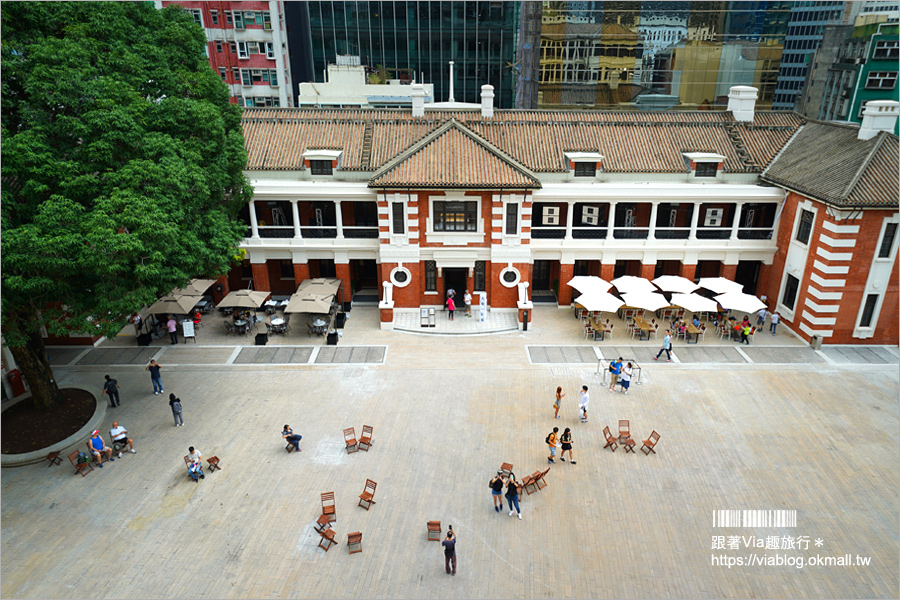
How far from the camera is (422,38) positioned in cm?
6475

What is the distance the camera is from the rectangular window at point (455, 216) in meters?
31.9

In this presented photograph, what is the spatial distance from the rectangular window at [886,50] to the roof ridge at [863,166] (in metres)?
45.1

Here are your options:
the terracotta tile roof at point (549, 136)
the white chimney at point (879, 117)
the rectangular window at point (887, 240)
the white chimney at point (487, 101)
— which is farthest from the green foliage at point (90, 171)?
the white chimney at point (879, 117)

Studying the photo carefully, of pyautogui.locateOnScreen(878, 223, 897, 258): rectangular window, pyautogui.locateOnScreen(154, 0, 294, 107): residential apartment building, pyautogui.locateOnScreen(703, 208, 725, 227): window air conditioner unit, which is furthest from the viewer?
pyautogui.locateOnScreen(154, 0, 294, 107): residential apartment building

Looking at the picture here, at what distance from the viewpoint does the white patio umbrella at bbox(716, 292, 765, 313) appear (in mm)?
30672

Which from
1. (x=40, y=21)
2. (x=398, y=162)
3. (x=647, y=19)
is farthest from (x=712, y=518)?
(x=647, y=19)

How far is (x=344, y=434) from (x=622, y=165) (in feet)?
77.0

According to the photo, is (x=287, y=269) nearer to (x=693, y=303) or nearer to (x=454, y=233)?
(x=454, y=233)

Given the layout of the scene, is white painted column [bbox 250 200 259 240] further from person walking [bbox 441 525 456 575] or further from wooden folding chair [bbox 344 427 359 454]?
person walking [bbox 441 525 456 575]

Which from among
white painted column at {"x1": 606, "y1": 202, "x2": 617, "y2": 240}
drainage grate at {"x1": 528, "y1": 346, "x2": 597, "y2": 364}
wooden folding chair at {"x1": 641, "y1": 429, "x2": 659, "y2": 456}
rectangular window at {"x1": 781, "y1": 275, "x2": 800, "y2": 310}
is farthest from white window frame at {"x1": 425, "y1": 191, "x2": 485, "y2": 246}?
rectangular window at {"x1": 781, "y1": 275, "x2": 800, "y2": 310}

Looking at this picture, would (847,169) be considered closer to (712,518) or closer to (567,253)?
(567,253)

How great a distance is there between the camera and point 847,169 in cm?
2917

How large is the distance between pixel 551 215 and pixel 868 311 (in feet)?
57.4

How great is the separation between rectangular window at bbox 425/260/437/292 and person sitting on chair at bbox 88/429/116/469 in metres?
18.0
